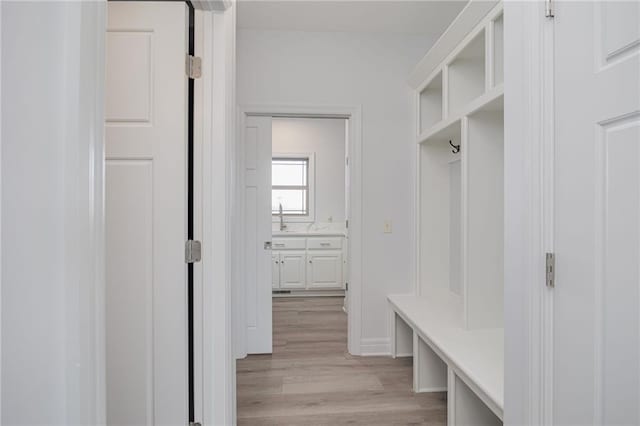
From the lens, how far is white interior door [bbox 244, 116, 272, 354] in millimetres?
3051

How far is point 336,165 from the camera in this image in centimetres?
570

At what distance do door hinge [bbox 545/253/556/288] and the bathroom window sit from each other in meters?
4.75

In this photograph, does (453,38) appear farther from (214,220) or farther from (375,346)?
(375,346)

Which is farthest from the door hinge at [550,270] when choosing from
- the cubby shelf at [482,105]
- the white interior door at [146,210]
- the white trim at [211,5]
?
the white trim at [211,5]

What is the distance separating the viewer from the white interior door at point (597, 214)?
30.1 inches

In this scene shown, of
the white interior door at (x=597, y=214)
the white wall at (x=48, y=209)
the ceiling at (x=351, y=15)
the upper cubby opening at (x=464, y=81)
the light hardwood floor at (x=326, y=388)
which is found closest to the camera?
the white wall at (x=48, y=209)

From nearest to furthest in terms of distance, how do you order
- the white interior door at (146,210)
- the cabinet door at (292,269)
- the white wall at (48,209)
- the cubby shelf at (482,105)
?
the white wall at (48,209)
the white interior door at (146,210)
the cubby shelf at (482,105)
the cabinet door at (292,269)

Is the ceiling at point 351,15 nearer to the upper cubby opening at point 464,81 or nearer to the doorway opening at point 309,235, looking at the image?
the upper cubby opening at point 464,81

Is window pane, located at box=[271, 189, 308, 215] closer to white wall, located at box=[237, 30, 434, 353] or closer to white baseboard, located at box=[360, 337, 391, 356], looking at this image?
white wall, located at box=[237, 30, 434, 353]

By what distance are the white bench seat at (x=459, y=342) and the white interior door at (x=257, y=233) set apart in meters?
1.10

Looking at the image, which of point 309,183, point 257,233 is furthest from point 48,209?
point 309,183

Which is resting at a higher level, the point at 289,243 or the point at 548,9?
the point at 548,9

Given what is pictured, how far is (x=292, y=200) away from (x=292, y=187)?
212 mm

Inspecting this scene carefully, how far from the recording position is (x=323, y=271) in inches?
200
